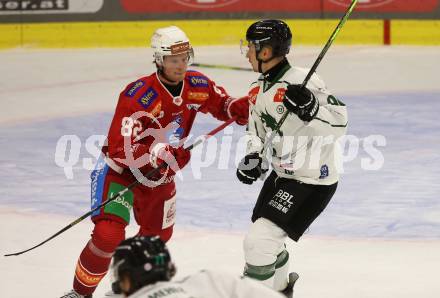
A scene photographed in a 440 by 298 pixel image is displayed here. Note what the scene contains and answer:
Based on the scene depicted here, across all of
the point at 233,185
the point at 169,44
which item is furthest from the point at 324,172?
the point at 233,185

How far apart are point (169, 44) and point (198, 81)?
32 centimetres

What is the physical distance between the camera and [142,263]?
3.11 m

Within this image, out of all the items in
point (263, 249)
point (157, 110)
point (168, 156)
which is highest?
point (157, 110)

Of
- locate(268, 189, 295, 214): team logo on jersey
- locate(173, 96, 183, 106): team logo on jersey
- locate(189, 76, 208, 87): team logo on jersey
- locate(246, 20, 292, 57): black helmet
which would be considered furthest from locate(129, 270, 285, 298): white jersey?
locate(189, 76, 208, 87): team logo on jersey

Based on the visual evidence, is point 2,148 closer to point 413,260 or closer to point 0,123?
point 0,123

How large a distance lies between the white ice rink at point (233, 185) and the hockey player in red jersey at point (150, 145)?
0.44 m

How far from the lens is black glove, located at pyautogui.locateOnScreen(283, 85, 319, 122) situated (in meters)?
4.56

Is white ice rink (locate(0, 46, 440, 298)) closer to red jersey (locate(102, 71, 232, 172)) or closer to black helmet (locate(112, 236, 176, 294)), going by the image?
red jersey (locate(102, 71, 232, 172))

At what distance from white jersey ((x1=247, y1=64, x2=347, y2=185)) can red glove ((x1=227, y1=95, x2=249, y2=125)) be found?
1.53 ft

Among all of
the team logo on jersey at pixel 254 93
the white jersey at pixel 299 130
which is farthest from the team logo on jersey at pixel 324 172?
the team logo on jersey at pixel 254 93

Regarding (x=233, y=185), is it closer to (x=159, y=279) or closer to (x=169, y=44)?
(x=169, y=44)

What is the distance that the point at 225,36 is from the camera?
1280 centimetres

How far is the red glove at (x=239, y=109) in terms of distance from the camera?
539cm

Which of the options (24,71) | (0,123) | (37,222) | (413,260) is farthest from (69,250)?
(24,71)
